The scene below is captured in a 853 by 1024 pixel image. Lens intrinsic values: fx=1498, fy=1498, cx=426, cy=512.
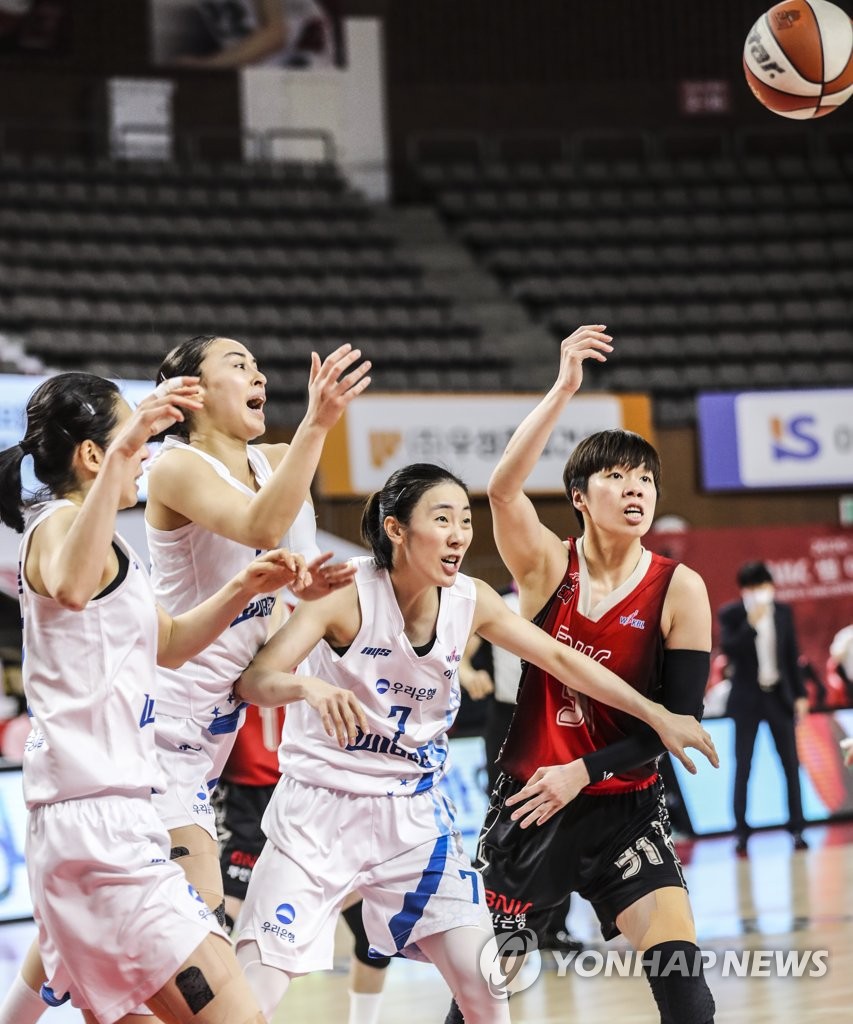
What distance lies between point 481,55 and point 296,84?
102 inches

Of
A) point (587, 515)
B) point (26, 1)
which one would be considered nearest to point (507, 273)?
point (26, 1)

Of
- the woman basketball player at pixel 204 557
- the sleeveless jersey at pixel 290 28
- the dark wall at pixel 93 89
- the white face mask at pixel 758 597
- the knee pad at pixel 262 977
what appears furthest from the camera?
the sleeveless jersey at pixel 290 28

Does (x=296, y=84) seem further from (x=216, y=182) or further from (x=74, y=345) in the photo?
(x=74, y=345)

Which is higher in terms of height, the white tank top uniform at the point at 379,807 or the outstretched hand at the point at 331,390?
the outstretched hand at the point at 331,390

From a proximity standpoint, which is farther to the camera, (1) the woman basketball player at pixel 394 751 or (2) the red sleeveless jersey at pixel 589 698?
(2) the red sleeveless jersey at pixel 589 698

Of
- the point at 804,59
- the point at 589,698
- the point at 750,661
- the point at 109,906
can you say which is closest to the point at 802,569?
the point at 750,661

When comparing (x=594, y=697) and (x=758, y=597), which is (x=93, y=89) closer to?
(x=758, y=597)

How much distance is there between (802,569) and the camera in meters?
14.5

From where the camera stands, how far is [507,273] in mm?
17719

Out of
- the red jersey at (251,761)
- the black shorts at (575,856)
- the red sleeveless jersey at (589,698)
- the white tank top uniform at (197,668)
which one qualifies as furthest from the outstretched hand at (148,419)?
the red jersey at (251,761)

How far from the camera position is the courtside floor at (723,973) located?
5.30 m

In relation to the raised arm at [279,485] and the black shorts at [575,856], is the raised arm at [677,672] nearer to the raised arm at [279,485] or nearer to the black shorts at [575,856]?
the black shorts at [575,856]

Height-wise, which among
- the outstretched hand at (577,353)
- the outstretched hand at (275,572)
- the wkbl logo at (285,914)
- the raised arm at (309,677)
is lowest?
the wkbl logo at (285,914)

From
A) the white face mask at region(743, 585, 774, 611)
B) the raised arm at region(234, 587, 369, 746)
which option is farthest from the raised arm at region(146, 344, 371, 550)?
the white face mask at region(743, 585, 774, 611)
